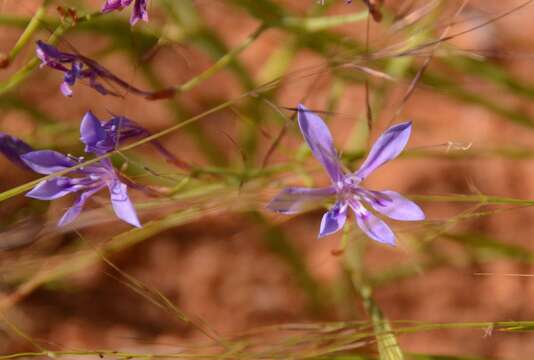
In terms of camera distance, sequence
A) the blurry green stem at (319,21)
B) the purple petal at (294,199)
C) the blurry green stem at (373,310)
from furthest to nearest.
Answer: the blurry green stem at (319,21)
the blurry green stem at (373,310)
the purple petal at (294,199)

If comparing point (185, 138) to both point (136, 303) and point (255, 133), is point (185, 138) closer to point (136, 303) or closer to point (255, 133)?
point (136, 303)

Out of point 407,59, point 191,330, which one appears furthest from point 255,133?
point 191,330

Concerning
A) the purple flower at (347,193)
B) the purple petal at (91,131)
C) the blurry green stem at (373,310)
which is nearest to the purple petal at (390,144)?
the purple flower at (347,193)

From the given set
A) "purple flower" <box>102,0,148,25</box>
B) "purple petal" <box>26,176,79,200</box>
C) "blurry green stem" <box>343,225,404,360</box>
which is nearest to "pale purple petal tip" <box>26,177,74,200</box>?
Answer: "purple petal" <box>26,176,79,200</box>

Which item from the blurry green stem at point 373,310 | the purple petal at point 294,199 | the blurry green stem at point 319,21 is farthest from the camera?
the blurry green stem at point 319,21

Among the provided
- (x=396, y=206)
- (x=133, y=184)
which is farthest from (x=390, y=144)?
(x=133, y=184)

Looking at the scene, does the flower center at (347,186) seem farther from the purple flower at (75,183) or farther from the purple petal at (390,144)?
the purple flower at (75,183)

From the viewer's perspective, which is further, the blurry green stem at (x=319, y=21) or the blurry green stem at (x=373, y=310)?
the blurry green stem at (x=319, y=21)
